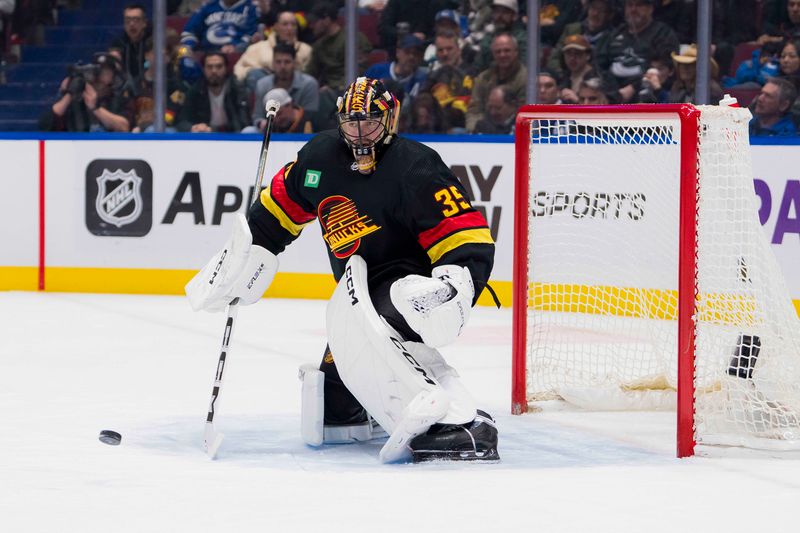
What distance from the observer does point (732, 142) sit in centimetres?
394

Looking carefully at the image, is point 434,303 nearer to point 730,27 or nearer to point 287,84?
point 730,27

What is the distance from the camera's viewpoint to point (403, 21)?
7949mm

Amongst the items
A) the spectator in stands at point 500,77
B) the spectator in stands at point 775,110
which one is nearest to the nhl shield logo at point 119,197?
the spectator in stands at point 500,77

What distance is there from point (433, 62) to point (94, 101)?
6.67 feet

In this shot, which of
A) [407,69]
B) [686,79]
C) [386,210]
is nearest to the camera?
[386,210]

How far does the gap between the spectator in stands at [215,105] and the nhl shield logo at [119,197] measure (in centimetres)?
44

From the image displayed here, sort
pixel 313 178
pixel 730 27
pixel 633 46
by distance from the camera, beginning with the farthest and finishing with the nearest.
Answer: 1. pixel 633 46
2. pixel 730 27
3. pixel 313 178

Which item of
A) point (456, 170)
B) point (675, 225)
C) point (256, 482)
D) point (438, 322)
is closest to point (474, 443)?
point (438, 322)

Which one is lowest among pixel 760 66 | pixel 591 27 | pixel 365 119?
pixel 365 119

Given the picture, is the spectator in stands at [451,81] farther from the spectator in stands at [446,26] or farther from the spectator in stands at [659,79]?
the spectator in stands at [659,79]

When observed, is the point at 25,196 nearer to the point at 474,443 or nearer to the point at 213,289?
the point at 213,289

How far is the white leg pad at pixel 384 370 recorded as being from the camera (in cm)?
357

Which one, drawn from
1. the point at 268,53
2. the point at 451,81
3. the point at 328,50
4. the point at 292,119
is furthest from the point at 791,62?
the point at 268,53

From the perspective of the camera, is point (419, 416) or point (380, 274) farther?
point (380, 274)
